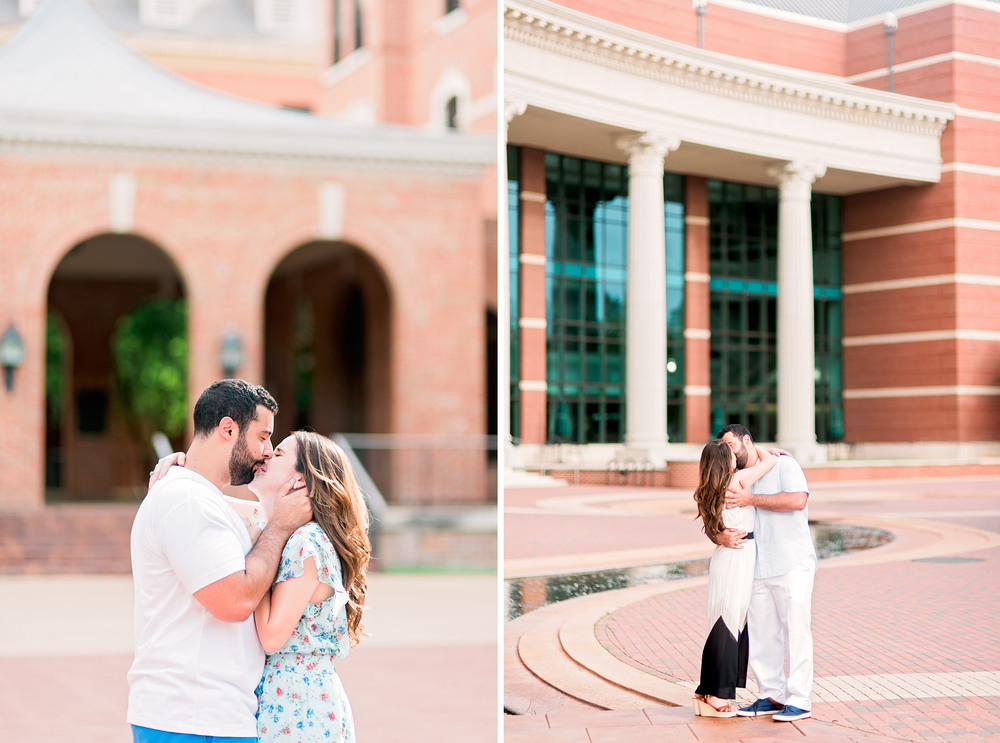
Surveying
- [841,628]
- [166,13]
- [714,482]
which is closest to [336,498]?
[714,482]

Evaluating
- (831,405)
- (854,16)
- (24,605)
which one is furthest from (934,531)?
(24,605)

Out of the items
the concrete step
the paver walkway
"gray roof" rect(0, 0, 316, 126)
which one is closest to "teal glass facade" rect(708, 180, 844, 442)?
the paver walkway

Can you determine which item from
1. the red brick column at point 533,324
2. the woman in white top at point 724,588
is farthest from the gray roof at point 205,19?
the woman in white top at point 724,588

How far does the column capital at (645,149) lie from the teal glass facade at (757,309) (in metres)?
0.35

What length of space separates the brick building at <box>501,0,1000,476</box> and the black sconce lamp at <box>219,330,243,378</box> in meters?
12.3

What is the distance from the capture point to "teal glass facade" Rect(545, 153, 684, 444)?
20.5ft

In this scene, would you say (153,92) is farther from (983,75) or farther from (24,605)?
(983,75)

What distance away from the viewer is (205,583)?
2928mm

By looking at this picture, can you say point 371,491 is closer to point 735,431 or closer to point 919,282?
point 919,282

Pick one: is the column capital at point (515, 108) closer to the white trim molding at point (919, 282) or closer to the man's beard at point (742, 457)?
the white trim molding at point (919, 282)

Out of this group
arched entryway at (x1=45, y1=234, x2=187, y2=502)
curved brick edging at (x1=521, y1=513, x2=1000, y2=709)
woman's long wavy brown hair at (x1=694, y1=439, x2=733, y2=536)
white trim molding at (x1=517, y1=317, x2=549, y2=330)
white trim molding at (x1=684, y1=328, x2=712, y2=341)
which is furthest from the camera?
arched entryway at (x1=45, y1=234, x2=187, y2=502)

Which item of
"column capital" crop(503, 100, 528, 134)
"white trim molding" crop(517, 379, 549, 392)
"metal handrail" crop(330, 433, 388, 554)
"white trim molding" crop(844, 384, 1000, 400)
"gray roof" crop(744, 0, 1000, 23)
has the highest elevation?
"gray roof" crop(744, 0, 1000, 23)

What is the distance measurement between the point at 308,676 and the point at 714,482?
223 centimetres

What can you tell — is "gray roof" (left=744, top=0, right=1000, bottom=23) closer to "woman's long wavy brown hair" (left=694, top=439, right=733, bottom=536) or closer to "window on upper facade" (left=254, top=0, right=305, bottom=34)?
"woman's long wavy brown hair" (left=694, top=439, right=733, bottom=536)
